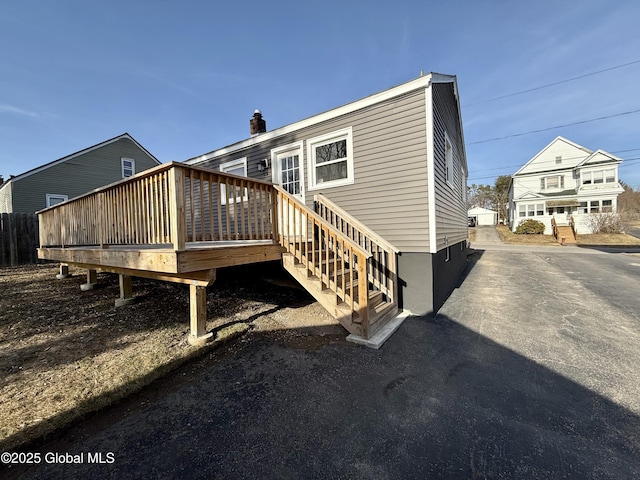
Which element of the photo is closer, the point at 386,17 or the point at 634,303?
the point at 634,303

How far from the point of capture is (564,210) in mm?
23609

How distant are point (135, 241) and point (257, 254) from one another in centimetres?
174

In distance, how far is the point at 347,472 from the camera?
1739mm

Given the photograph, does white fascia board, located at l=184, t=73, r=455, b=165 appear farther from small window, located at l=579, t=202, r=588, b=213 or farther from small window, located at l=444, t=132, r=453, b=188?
small window, located at l=579, t=202, r=588, b=213

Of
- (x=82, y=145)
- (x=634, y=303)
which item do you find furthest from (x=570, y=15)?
(x=82, y=145)

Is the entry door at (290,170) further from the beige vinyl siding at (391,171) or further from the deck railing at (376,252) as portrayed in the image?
the deck railing at (376,252)

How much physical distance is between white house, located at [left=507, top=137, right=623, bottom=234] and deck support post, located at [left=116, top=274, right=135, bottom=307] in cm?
3088

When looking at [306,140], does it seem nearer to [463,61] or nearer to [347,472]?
[347,472]

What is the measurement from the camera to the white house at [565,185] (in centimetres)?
2225

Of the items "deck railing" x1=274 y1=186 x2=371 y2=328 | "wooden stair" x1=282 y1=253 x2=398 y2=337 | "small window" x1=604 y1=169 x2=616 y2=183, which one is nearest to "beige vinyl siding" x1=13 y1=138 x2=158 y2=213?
"deck railing" x1=274 y1=186 x2=371 y2=328

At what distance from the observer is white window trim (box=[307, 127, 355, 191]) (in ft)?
18.7

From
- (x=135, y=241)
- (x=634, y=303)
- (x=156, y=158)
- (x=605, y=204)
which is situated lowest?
(x=634, y=303)

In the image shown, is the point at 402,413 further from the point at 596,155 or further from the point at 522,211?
the point at 596,155

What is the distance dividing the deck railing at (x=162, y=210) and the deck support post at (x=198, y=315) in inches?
30.9
